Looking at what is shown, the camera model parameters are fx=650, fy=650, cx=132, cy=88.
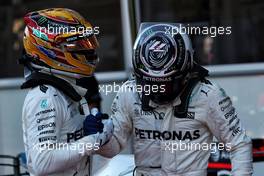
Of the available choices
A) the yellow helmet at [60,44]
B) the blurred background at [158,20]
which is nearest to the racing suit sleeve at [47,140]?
the yellow helmet at [60,44]

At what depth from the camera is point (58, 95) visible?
2965 mm

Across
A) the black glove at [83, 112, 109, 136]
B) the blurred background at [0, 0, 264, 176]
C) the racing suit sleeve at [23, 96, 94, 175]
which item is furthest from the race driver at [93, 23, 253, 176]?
the blurred background at [0, 0, 264, 176]

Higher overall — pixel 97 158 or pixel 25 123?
pixel 25 123

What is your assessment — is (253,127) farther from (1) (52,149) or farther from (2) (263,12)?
(1) (52,149)

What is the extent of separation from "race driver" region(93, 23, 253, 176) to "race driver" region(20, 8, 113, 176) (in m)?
0.20

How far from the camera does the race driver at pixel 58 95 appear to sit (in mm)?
2848

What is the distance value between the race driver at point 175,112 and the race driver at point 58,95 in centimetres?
20

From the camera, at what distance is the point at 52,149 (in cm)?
284

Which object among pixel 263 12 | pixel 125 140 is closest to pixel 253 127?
pixel 263 12

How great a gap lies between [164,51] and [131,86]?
32 centimetres
